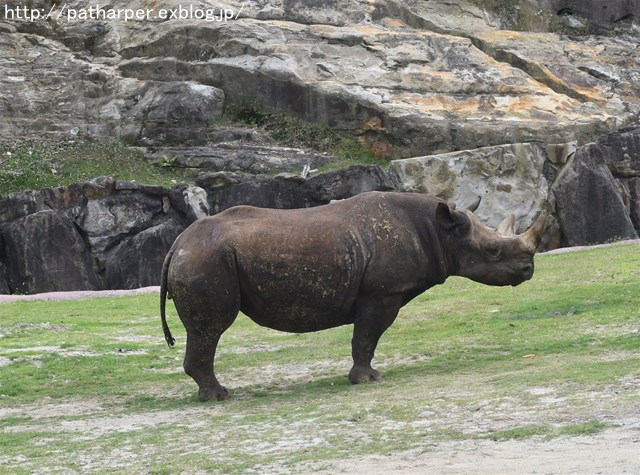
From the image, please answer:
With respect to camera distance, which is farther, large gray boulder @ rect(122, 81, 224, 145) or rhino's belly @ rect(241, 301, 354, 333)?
large gray boulder @ rect(122, 81, 224, 145)

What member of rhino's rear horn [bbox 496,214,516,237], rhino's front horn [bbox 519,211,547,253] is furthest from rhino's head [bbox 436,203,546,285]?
rhino's rear horn [bbox 496,214,516,237]

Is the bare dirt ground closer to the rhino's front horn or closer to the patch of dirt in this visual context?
the patch of dirt

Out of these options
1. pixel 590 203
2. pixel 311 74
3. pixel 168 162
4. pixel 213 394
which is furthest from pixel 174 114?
pixel 213 394

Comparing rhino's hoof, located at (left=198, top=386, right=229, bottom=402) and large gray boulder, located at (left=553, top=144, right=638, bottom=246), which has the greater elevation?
large gray boulder, located at (left=553, top=144, right=638, bottom=246)

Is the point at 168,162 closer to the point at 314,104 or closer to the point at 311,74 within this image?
the point at 314,104

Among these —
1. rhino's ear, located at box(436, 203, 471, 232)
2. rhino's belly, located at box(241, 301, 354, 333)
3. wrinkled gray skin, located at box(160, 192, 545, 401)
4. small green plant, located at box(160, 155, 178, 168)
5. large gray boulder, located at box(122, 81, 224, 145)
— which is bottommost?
rhino's belly, located at box(241, 301, 354, 333)

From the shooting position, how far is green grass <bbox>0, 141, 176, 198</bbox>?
3638 cm

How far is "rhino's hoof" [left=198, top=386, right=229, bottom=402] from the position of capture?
1404 centimetres

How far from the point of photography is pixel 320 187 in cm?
3500

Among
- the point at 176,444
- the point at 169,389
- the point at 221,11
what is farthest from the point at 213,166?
the point at 176,444

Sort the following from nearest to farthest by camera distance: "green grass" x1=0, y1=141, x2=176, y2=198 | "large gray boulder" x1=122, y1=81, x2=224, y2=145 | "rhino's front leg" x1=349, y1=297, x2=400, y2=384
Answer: "rhino's front leg" x1=349, y1=297, x2=400, y2=384
"green grass" x1=0, y1=141, x2=176, y2=198
"large gray boulder" x1=122, y1=81, x2=224, y2=145

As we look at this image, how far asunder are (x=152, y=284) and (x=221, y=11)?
15447 millimetres

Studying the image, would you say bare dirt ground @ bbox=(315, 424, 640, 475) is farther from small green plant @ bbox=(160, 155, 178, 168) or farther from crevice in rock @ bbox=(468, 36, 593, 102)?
crevice in rock @ bbox=(468, 36, 593, 102)

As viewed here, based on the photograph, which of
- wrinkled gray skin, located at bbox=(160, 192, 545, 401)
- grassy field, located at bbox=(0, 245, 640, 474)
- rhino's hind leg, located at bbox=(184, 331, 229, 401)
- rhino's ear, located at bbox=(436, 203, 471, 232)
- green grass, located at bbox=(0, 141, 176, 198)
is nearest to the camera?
grassy field, located at bbox=(0, 245, 640, 474)
